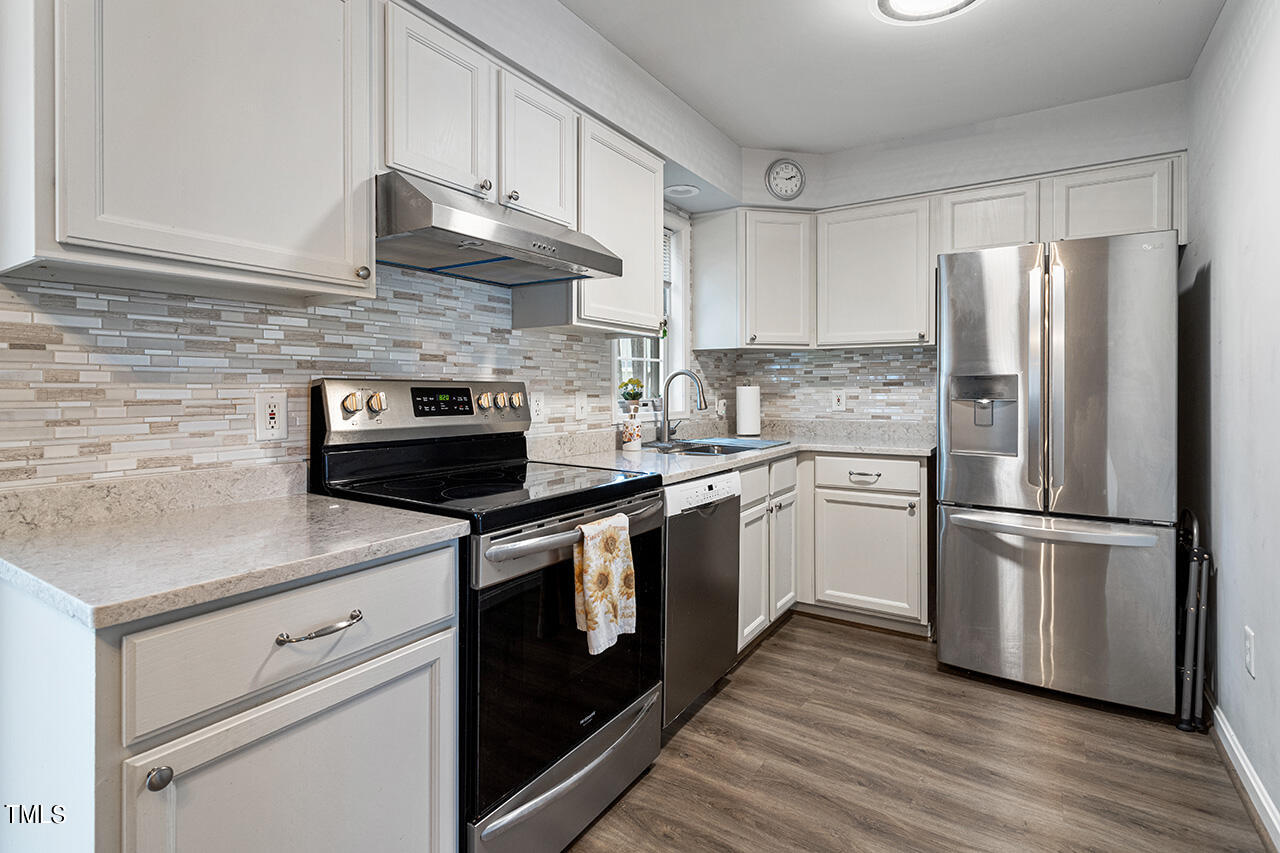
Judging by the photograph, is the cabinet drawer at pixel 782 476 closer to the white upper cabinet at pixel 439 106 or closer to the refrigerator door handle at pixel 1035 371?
the refrigerator door handle at pixel 1035 371

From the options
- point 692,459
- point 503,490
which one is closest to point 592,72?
point 692,459

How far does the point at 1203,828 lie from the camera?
1.76m

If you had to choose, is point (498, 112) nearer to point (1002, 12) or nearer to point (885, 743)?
point (1002, 12)

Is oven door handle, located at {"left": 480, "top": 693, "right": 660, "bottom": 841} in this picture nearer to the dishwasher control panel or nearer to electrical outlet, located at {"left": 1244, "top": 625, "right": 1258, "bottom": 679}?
the dishwasher control panel

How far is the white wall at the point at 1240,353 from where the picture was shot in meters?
1.75

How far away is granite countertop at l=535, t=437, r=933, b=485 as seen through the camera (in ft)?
7.23

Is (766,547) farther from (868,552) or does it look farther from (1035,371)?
(1035,371)

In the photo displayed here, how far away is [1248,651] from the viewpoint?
193 cm

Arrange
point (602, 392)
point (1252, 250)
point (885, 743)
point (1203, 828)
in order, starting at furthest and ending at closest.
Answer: point (602, 392) → point (885, 743) → point (1252, 250) → point (1203, 828)

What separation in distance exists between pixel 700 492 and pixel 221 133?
1.63 metres

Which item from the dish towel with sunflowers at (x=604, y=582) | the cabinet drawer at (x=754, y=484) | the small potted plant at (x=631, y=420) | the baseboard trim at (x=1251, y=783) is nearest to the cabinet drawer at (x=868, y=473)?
the cabinet drawer at (x=754, y=484)

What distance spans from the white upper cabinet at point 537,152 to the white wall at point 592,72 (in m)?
0.07

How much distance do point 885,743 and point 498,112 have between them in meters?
2.35

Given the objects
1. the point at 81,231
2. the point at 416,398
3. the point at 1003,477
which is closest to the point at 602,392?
the point at 416,398
